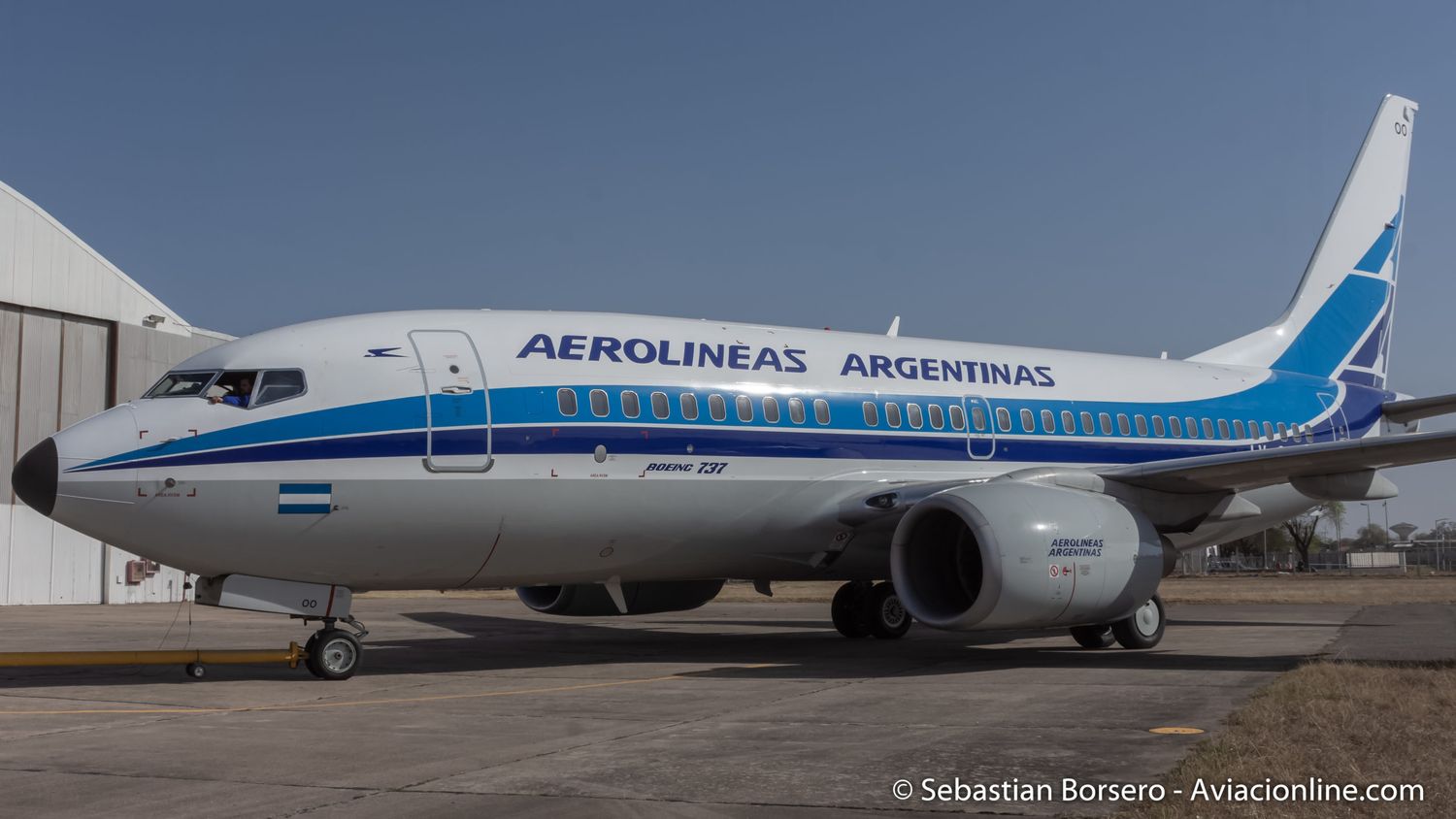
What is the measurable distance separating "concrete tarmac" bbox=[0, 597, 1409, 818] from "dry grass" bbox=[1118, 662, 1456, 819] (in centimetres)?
33

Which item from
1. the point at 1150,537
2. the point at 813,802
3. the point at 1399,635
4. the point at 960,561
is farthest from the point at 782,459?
the point at 1399,635

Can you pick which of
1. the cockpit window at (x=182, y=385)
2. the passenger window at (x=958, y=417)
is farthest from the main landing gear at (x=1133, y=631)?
the cockpit window at (x=182, y=385)

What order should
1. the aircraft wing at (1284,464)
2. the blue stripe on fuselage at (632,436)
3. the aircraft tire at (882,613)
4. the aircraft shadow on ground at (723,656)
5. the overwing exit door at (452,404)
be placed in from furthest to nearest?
the aircraft tire at (882,613) < the aircraft wing at (1284,464) < the aircraft shadow on ground at (723,656) < the overwing exit door at (452,404) < the blue stripe on fuselage at (632,436)

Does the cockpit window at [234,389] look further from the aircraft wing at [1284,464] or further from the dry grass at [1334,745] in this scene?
the aircraft wing at [1284,464]

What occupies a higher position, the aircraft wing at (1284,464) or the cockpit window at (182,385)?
the cockpit window at (182,385)

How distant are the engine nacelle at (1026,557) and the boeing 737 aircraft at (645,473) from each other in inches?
1.3

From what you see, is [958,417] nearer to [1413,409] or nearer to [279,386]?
[279,386]

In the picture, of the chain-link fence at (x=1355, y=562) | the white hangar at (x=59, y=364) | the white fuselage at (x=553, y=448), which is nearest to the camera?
the white fuselage at (x=553, y=448)

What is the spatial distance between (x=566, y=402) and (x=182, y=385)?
12.6 ft

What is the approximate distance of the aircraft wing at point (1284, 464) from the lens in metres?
13.8

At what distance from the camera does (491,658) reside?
51.6 ft

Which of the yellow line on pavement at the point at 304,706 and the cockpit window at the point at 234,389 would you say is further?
the cockpit window at the point at 234,389

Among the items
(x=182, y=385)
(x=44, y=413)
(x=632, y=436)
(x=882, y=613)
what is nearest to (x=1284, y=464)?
(x=882, y=613)

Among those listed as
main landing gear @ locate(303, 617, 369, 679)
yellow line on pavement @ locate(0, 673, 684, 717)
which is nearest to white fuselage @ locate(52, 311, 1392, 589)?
main landing gear @ locate(303, 617, 369, 679)
